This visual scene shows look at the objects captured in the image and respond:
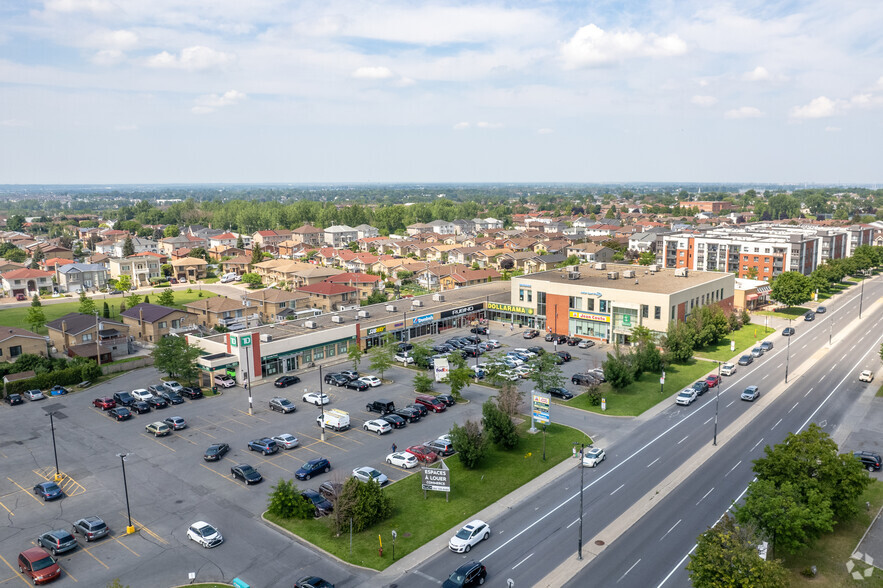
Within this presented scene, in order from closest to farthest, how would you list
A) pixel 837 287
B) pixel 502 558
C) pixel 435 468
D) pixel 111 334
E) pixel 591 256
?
pixel 502 558 < pixel 435 468 < pixel 111 334 < pixel 837 287 < pixel 591 256

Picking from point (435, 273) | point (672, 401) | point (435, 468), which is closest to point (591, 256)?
point (435, 273)

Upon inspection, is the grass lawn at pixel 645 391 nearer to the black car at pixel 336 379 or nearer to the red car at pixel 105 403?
the black car at pixel 336 379

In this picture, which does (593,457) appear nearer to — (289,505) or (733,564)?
(733,564)

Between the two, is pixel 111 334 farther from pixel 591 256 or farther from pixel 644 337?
pixel 591 256

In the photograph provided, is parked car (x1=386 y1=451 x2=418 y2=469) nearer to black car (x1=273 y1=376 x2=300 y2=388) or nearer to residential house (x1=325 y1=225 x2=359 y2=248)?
black car (x1=273 y1=376 x2=300 y2=388)

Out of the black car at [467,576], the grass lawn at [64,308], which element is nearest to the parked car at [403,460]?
the black car at [467,576]

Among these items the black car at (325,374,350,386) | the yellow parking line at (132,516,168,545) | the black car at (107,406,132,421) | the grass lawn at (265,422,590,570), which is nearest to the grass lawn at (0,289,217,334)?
the black car at (107,406,132,421)

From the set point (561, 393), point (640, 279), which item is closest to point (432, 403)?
point (561, 393)
